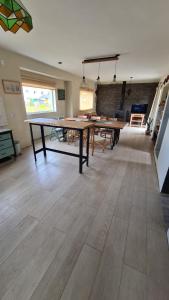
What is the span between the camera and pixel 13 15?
115 centimetres

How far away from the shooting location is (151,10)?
164cm

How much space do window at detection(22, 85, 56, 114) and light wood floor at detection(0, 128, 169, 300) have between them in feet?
9.00

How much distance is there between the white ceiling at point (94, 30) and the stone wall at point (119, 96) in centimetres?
452

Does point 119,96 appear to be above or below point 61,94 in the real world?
above

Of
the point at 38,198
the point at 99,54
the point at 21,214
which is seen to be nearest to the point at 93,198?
the point at 38,198

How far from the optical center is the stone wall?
295 inches

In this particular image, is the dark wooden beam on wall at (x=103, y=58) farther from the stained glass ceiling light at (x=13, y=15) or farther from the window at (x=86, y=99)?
the window at (x=86, y=99)

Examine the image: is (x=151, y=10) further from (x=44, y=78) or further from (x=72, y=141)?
(x=44, y=78)

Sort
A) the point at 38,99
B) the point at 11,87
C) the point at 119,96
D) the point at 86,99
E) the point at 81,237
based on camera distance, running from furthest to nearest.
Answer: the point at 119,96 → the point at 86,99 → the point at 38,99 → the point at 11,87 → the point at 81,237

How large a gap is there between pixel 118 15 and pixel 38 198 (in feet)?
9.21

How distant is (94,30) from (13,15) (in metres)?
1.50

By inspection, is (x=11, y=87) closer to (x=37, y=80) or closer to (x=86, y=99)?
(x=37, y=80)

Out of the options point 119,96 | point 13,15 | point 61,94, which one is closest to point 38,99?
point 61,94

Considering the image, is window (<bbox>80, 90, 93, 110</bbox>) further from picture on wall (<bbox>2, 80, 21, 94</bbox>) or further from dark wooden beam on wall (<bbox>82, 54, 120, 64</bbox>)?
picture on wall (<bbox>2, 80, 21, 94</bbox>)
